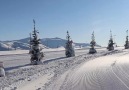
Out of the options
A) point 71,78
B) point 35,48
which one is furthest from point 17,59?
point 71,78

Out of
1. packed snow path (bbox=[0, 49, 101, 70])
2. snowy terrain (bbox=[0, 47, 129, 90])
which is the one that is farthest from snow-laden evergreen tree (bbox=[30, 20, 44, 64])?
snowy terrain (bbox=[0, 47, 129, 90])

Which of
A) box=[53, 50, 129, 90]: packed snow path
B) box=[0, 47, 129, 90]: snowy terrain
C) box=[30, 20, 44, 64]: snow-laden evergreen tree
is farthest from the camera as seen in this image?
box=[30, 20, 44, 64]: snow-laden evergreen tree

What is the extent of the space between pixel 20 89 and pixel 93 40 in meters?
76.3

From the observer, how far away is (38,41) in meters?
48.8

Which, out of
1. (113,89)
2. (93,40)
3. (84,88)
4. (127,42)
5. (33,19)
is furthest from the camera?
(127,42)

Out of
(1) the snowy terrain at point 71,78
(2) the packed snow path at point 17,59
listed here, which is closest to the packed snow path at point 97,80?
(1) the snowy terrain at point 71,78

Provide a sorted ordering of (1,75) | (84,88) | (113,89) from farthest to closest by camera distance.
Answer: (1,75) → (84,88) → (113,89)

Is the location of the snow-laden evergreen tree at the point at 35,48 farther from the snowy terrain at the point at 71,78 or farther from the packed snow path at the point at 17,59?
the snowy terrain at the point at 71,78

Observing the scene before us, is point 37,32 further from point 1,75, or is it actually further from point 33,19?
point 1,75

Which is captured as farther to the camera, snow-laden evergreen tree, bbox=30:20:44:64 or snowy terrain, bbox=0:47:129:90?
snow-laden evergreen tree, bbox=30:20:44:64

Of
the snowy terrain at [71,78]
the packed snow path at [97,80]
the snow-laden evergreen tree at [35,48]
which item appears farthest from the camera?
the snow-laden evergreen tree at [35,48]

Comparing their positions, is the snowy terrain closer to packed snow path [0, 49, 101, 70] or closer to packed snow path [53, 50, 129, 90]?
packed snow path [53, 50, 129, 90]

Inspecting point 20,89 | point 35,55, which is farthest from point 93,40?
point 20,89

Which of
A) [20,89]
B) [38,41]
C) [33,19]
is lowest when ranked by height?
[20,89]
